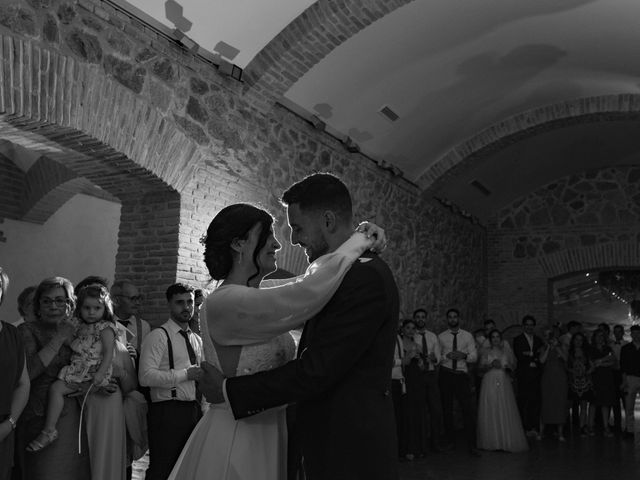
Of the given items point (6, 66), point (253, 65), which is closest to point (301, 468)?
point (6, 66)

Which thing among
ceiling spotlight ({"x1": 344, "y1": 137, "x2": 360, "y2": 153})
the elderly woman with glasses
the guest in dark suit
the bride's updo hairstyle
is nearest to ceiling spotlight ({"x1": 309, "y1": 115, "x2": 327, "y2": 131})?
ceiling spotlight ({"x1": 344, "y1": 137, "x2": 360, "y2": 153})

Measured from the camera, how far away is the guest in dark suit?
10406 millimetres

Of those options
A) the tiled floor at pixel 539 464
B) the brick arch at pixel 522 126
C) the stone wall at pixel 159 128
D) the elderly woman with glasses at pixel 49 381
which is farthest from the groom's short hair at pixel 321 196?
the brick arch at pixel 522 126

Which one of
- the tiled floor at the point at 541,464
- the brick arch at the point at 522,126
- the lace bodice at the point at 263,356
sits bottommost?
the tiled floor at the point at 541,464

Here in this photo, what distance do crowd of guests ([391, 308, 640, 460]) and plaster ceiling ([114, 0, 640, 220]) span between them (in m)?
2.58

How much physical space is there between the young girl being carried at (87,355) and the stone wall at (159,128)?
4.35ft

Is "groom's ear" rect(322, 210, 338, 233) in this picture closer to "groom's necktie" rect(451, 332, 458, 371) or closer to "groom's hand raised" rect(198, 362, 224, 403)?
"groom's hand raised" rect(198, 362, 224, 403)

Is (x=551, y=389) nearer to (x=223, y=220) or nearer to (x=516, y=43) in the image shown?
(x=516, y=43)

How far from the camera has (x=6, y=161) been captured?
9.60 metres

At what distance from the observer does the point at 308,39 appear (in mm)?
6773

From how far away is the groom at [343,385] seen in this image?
2148 mm

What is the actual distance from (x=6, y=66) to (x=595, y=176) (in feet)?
39.3

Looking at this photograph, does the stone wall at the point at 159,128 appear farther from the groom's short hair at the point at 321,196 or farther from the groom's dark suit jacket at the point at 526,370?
the groom's dark suit jacket at the point at 526,370

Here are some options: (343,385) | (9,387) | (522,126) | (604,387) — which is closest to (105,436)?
(9,387)
